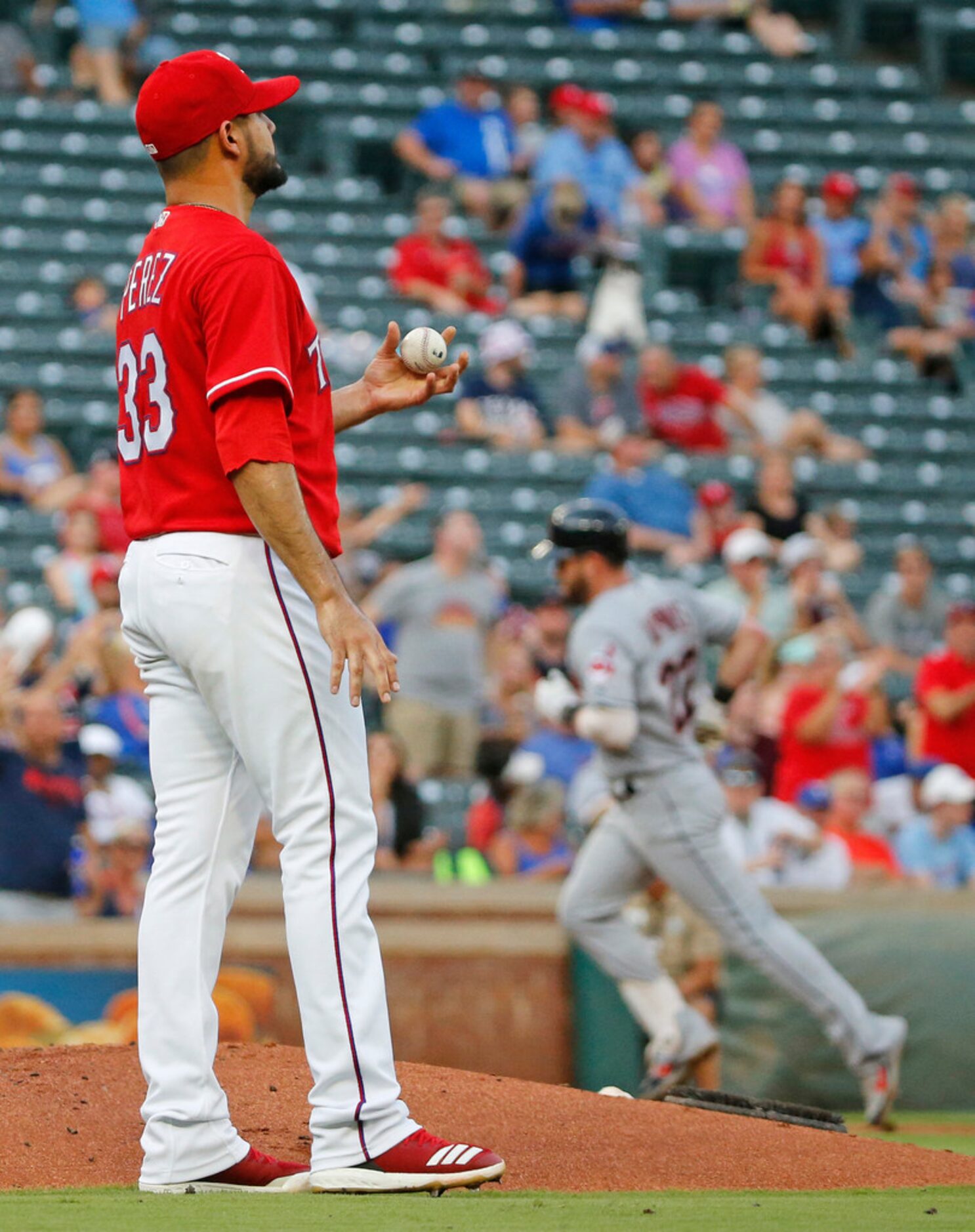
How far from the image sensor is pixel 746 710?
10.1 meters

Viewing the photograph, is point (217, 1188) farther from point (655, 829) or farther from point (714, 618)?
point (714, 618)

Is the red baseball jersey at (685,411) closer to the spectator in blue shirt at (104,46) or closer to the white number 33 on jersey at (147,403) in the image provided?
the spectator in blue shirt at (104,46)

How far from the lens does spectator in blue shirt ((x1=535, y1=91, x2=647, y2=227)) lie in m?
14.7

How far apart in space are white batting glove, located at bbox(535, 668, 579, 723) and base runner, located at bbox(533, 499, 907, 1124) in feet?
0.05

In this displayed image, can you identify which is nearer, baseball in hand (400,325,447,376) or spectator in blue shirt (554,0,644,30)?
baseball in hand (400,325,447,376)

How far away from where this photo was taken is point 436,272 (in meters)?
14.2

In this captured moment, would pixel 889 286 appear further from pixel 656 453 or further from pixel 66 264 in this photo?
pixel 66 264

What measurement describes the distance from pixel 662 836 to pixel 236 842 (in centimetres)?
318

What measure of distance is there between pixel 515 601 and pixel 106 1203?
896 cm

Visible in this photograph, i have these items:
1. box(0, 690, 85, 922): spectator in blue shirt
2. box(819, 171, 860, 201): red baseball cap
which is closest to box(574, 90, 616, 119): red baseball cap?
box(819, 171, 860, 201): red baseball cap

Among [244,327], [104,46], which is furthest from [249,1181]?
[104,46]

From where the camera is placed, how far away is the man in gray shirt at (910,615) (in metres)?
12.0

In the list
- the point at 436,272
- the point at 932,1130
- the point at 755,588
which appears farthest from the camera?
the point at 436,272

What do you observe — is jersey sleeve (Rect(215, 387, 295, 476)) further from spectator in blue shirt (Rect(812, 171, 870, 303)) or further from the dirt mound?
spectator in blue shirt (Rect(812, 171, 870, 303))
